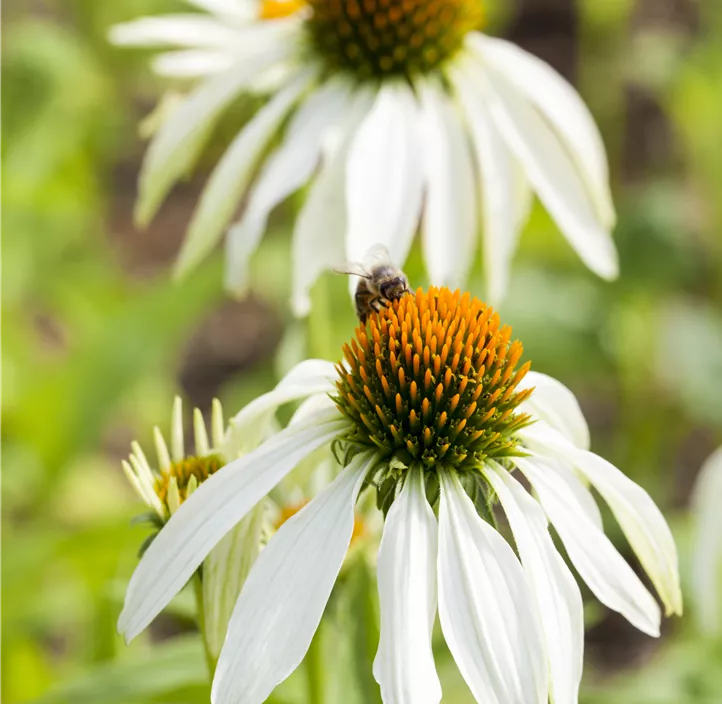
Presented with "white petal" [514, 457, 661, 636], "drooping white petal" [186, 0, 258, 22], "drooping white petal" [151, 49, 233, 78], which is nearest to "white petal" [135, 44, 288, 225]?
"drooping white petal" [151, 49, 233, 78]

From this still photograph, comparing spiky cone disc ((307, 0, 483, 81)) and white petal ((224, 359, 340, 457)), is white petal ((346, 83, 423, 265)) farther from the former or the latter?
white petal ((224, 359, 340, 457))

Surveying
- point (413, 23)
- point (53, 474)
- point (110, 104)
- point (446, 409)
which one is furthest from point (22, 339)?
point (446, 409)

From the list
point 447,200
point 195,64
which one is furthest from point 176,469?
point 195,64

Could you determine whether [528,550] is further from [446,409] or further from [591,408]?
[591,408]

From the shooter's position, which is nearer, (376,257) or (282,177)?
(376,257)

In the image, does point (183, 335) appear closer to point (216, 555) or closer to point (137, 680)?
point (137, 680)

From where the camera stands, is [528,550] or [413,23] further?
[413,23]
